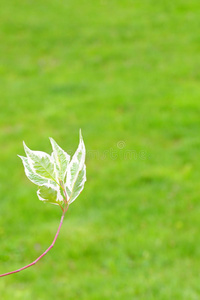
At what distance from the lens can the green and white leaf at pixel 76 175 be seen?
0.64 metres

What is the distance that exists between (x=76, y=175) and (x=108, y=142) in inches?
189

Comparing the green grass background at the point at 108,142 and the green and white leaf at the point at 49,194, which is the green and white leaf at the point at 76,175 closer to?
the green and white leaf at the point at 49,194

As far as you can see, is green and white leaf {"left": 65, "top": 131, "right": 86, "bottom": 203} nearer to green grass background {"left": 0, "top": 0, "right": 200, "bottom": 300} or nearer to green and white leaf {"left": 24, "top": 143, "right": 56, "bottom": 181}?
green and white leaf {"left": 24, "top": 143, "right": 56, "bottom": 181}

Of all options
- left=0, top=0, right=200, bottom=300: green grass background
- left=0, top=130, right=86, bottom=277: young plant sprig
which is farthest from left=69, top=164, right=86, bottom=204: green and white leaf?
left=0, top=0, right=200, bottom=300: green grass background

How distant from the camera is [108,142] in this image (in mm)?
5465

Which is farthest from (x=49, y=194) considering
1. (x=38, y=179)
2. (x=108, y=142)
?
(x=108, y=142)

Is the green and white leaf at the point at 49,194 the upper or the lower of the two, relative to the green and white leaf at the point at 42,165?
lower

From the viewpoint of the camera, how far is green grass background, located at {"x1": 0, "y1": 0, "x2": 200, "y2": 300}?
3.66 meters

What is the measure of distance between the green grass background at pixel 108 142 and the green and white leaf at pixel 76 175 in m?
2.81

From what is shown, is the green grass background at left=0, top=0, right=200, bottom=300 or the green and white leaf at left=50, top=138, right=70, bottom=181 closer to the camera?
the green and white leaf at left=50, top=138, right=70, bottom=181

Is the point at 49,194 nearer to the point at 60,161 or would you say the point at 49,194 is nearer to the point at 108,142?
the point at 60,161

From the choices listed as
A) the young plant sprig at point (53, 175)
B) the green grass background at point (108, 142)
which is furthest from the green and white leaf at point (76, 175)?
the green grass background at point (108, 142)

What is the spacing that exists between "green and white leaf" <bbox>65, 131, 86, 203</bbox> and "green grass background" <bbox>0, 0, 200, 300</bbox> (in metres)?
2.81

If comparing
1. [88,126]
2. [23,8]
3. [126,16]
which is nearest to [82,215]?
[88,126]
